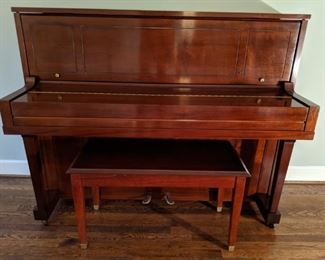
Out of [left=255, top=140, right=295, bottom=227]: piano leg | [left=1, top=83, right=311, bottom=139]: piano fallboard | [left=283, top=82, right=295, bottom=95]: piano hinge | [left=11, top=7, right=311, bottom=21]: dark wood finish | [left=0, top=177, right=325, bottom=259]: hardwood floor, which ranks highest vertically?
[left=11, top=7, right=311, bottom=21]: dark wood finish

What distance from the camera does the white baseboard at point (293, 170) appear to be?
204cm

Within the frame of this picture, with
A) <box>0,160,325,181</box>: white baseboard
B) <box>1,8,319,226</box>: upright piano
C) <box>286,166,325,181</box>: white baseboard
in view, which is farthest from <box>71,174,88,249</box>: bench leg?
<box>286,166,325,181</box>: white baseboard

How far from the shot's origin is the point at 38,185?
1470 mm

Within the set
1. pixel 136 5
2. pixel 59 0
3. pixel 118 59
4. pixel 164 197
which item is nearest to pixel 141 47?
pixel 118 59

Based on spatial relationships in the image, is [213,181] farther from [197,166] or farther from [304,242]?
[304,242]

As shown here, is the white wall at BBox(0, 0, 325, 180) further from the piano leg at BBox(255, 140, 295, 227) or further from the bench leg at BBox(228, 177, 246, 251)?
the bench leg at BBox(228, 177, 246, 251)

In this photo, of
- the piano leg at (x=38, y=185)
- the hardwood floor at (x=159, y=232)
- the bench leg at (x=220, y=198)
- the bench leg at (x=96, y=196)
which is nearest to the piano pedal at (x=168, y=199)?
the hardwood floor at (x=159, y=232)

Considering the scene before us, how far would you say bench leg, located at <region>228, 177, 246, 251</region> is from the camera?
4.12 feet

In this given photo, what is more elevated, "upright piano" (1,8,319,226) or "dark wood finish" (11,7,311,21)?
"dark wood finish" (11,7,311,21)

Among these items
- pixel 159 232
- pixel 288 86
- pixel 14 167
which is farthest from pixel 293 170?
pixel 14 167

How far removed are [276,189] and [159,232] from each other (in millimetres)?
678

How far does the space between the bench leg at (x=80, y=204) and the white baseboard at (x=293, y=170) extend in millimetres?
912

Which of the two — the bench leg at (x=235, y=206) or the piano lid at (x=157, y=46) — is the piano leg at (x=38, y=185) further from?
the bench leg at (x=235, y=206)

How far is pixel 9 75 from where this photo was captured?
71.8 inches
